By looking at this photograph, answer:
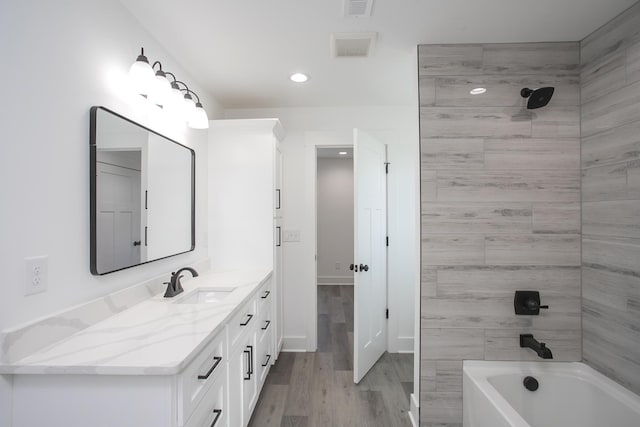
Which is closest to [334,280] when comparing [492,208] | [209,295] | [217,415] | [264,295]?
[264,295]

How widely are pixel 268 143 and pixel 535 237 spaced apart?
2.06 meters

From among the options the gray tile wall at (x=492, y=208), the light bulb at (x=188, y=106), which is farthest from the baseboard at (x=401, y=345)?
the light bulb at (x=188, y=106)

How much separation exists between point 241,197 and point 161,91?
115cm

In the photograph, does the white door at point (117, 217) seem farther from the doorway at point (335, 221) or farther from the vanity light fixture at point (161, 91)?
the doorway at point (335, 221)

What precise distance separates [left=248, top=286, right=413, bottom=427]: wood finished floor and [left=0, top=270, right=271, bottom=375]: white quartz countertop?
1016 mm

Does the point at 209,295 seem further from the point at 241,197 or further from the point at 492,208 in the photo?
the point at 492,208

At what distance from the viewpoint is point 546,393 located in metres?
1.78

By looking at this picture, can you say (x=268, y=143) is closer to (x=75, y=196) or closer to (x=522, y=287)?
(x=75, y=196)

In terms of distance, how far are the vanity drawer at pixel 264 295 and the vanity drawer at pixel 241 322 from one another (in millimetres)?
107

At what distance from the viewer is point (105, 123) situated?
1397 millimetres

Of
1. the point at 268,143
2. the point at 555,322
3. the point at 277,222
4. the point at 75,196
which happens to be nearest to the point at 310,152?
the point at 268,143

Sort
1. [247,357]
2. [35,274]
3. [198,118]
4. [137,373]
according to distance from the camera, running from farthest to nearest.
Answer: [198,118] → [247,357] → [35,274] → [137,373]

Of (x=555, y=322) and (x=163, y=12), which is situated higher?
(x=163, y=12)

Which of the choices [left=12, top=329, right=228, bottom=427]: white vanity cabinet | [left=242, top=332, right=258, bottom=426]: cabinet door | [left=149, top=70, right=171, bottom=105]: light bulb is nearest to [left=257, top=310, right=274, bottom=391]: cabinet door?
[left=242, top=332, right=258, bottom=426]: cabinet door
